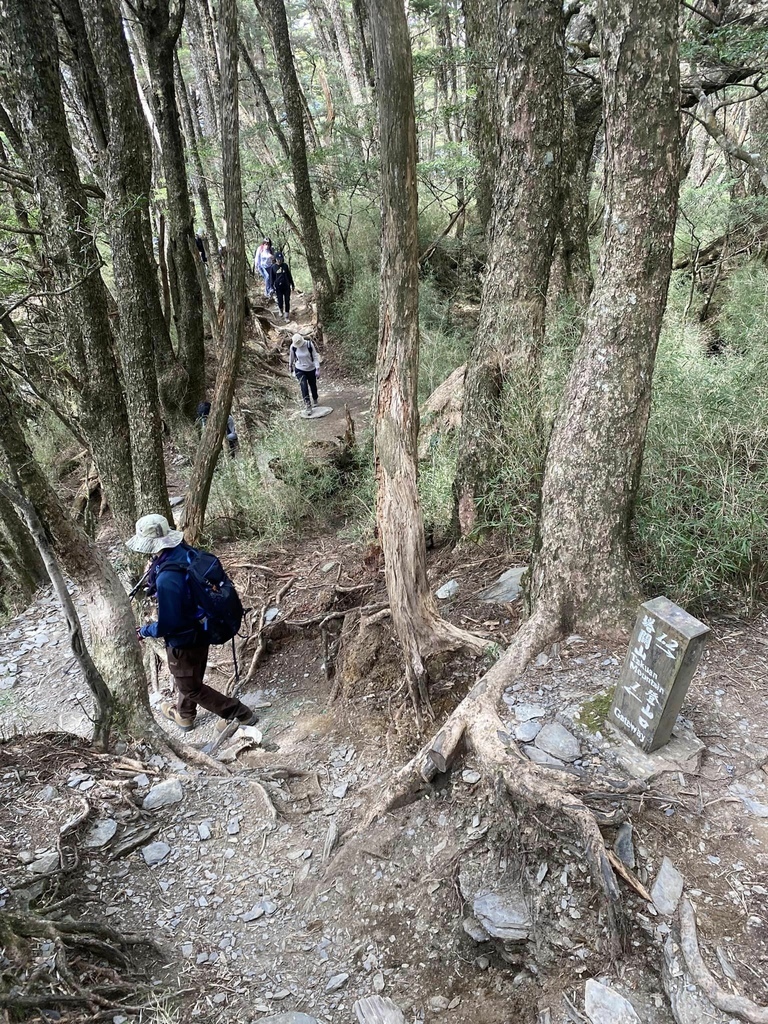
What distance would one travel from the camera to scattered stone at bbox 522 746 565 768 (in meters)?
3.21

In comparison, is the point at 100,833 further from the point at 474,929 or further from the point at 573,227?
the point at 573,227

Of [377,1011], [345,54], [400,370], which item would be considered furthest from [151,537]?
[345,54]

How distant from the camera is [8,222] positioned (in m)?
7.69

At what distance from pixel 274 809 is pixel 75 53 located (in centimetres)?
708

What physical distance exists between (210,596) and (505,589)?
Answer: 230 centimetres

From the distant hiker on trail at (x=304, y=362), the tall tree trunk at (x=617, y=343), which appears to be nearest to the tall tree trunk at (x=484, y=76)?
the distant hiker on trail at (x=304, y=362)

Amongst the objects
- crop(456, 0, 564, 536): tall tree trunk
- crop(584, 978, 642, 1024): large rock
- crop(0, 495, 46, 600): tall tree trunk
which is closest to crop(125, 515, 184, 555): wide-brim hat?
crop(456, 0, 564, 536): tall tree trunk

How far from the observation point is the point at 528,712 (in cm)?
356

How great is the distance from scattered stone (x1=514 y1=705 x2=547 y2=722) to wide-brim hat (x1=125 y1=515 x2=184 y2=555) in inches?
103

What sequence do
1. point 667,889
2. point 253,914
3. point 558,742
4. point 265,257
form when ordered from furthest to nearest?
point 265,257, point 253,914, point 558,742, point 667,889

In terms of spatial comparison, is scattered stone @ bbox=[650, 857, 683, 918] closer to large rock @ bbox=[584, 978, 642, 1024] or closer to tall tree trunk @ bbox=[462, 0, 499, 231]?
large rock @ bbox=[584, 978, 642, 1024]

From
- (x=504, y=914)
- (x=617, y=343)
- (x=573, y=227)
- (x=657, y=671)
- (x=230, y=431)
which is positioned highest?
(x=573, y=227)

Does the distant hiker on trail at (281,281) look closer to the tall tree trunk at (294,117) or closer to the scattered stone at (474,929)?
the tall tree trunk at (294,117)

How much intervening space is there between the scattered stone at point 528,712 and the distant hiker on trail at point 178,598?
2.37 meters
